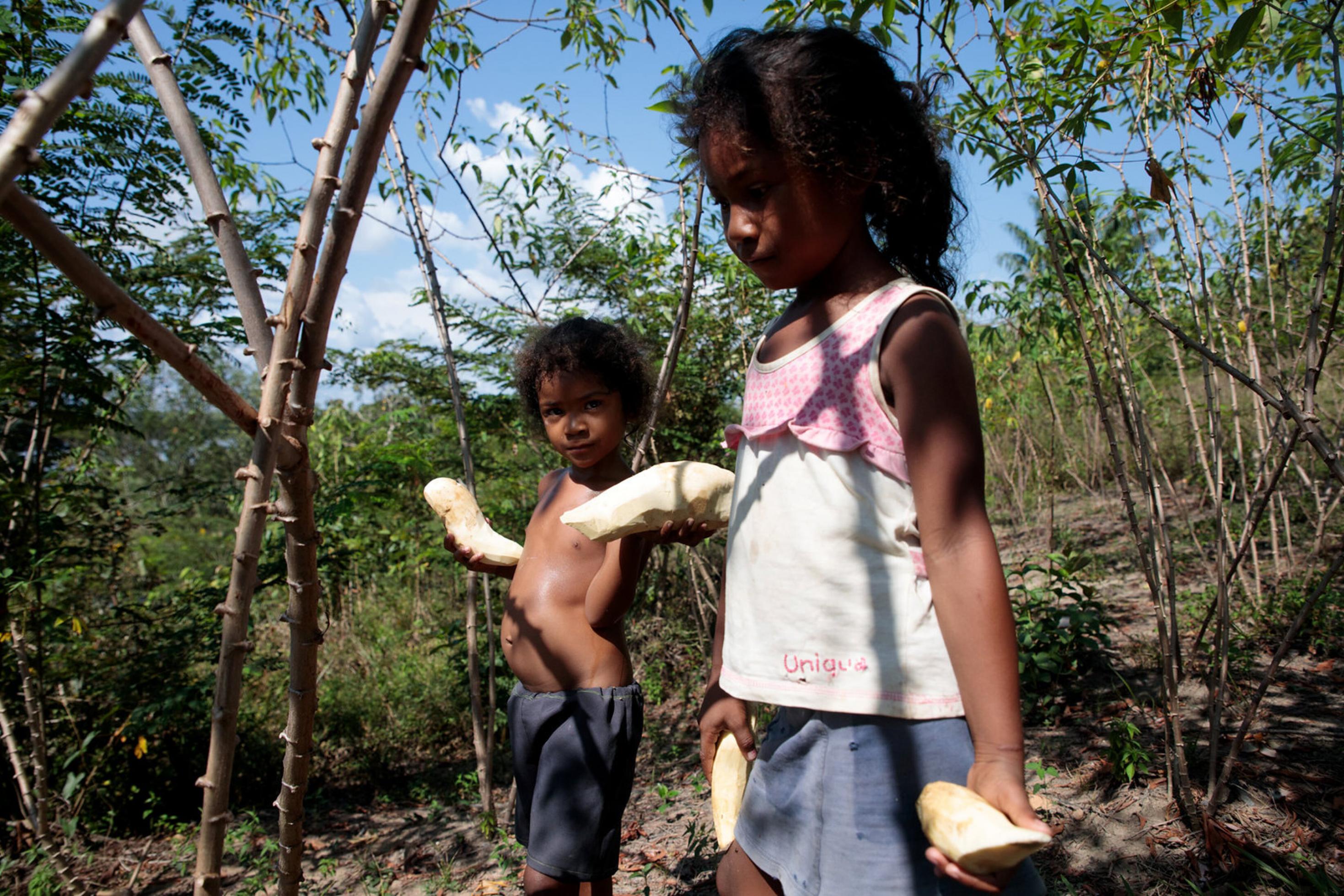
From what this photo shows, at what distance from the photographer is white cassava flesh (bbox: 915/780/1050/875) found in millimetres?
798

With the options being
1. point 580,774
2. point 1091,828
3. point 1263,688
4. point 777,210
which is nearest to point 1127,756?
point 1091,828

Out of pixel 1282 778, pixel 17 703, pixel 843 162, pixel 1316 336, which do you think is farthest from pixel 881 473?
pixel 17 703

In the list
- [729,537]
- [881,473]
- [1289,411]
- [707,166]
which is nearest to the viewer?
[881,473]

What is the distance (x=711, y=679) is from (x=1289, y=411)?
1.16 m

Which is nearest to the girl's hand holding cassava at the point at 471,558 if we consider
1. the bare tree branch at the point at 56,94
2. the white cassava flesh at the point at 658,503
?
the white cassava flesh at the point at 658,503

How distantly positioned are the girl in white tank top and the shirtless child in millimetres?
548

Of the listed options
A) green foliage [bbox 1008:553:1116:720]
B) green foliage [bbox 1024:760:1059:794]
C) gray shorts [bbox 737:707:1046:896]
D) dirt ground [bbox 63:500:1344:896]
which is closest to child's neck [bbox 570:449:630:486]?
gray shorts [bbox 737:707:1046:896]

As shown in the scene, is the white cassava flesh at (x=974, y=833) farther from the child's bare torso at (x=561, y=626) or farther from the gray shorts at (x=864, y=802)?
the child's bare torso at (x=561, y=626)

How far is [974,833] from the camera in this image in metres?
0.82

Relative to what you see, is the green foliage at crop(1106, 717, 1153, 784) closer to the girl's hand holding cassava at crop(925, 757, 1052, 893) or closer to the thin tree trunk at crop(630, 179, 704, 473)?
the thin tree trunk at crop(630, 179, 704, 473)

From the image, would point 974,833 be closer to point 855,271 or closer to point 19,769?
point 855,271

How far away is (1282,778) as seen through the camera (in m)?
2.37

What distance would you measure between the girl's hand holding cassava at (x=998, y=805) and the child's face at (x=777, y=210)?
0.66 metres

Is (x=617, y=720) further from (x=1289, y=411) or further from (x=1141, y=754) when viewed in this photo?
(x=1141, y=754)
